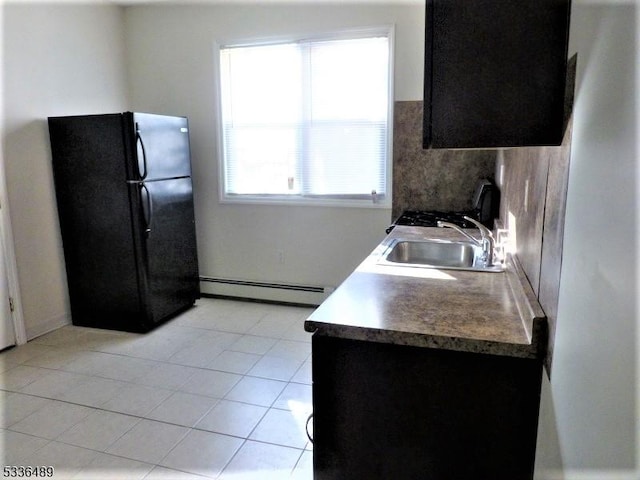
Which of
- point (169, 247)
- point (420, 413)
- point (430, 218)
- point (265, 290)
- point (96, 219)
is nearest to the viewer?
point (420, 413)

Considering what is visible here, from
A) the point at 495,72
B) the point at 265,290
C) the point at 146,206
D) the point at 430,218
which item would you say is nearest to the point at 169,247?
the point at 146,206

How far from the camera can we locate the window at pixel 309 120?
142 inches

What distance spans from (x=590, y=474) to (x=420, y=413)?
0.60 metres

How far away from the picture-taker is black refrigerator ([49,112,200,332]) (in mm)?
3340

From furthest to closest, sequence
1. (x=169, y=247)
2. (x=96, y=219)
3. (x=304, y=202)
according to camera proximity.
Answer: (x=304, y=202) < (x=169, y=247) < (x=96, y=219)

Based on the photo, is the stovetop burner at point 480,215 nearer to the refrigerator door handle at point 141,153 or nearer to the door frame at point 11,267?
the refrigerator door handle at point 141,153

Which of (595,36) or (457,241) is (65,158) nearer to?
(457,241)

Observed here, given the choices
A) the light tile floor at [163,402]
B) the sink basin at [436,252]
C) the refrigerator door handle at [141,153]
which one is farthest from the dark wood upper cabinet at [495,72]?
the refrigerator door handle at [141,153]

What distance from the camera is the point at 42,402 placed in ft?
8.27

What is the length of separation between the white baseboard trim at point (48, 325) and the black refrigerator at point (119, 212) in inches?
2.5

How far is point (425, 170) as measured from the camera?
3539 millimetres

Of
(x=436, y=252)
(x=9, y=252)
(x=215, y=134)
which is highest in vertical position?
(x=215, y=134)

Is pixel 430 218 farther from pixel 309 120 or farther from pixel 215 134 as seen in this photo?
pixel 215 134

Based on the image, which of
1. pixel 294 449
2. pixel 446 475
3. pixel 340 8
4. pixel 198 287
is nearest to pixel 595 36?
pixel 446 475
